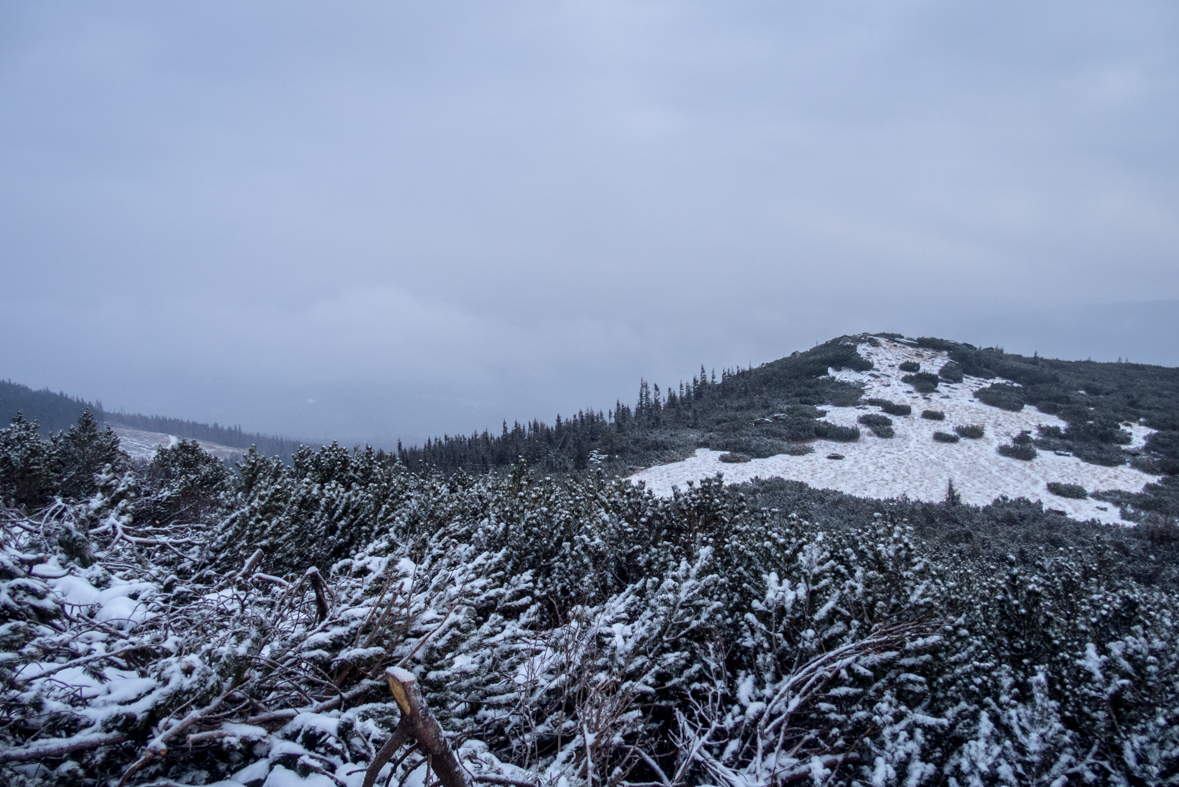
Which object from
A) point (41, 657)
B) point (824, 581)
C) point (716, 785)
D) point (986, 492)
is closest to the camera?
point (41, 657)

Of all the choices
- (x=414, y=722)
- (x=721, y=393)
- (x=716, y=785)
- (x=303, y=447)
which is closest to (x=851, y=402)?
(x=721, y=393)

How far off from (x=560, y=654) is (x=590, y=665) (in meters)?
0.76

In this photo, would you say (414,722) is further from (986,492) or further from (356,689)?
(986,492)

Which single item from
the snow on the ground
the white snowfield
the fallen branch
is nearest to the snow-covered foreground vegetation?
the fallen branch

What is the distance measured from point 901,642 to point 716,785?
226 cm

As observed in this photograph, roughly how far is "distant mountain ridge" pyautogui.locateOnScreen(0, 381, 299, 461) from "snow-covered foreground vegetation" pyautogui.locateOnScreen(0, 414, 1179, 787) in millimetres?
92475

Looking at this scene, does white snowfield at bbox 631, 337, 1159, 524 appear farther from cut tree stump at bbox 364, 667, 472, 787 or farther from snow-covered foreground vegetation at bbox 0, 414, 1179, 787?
cut tree stump at bbox 364, 667, 472, 787

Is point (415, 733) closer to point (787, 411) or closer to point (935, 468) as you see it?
point (935, 468)

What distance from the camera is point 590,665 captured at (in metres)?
3.47

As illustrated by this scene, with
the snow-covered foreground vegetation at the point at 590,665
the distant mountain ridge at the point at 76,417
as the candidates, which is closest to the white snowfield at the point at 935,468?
the snow-covered foreground vegetation at the point at 590,665

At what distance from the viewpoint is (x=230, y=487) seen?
12234mm

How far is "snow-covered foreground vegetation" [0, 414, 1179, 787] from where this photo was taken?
2.36 m

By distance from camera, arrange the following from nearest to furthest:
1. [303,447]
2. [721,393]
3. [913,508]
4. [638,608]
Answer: [638,608] → [303,447] → [913,508] → [721,393]

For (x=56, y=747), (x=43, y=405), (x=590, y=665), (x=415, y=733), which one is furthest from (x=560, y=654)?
(x=43, y=405)
